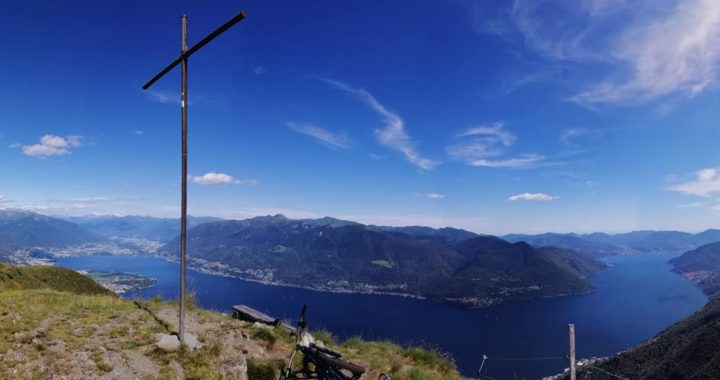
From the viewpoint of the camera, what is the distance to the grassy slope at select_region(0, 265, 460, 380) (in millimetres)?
10086

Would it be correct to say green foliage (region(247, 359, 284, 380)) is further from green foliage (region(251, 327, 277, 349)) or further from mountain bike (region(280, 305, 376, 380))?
green foliage (region(251, 327, 277, 349))

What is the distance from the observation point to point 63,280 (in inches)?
1205

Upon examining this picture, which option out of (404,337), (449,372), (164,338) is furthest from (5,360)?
(404,337)

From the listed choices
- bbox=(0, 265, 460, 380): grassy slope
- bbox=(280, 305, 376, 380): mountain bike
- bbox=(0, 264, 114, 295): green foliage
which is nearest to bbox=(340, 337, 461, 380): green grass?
bbox=(0, 265, 460, 380): grassy slope

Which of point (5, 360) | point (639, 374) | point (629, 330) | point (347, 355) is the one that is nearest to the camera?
point (5, 360)

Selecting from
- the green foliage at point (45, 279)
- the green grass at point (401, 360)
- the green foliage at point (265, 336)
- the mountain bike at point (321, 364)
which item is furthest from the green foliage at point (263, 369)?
the green foliage at point (45, 279)

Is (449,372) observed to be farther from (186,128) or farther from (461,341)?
(461,341)

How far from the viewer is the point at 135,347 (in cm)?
1180

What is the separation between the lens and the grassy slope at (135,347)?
10086mm

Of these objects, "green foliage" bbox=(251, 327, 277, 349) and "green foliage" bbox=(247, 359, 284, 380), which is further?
"green foliage" bbox=(251, 327, 277, 349)

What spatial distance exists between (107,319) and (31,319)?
2251 millimetres

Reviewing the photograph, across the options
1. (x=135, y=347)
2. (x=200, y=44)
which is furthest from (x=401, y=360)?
(x=200, y=44)

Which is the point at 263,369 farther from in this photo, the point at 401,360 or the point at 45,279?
the point at 45,279

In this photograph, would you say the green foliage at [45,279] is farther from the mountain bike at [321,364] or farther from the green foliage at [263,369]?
the mountain bike at [321,364]
